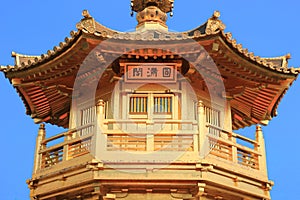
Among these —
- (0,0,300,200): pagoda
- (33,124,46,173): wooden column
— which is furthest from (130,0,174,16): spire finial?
(33,124,46,173): wooden column

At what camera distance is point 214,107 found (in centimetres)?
1802

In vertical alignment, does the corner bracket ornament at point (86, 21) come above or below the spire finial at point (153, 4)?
below

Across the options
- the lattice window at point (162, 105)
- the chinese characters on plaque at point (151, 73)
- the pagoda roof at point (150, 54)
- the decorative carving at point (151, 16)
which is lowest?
the lattice window at point (162, 105)

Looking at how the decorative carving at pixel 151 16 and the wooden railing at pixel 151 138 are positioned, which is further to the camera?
the decorative carving at pixel 151 16

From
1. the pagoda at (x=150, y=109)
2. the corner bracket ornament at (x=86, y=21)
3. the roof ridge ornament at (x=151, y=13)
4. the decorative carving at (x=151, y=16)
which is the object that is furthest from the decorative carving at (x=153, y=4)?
the corner bracket ornament at (x=86, y=21)

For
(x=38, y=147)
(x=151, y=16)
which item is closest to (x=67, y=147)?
(x=38, y=147)

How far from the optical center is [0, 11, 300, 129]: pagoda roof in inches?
632

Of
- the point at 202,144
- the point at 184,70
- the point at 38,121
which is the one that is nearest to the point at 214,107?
the point at 184,70

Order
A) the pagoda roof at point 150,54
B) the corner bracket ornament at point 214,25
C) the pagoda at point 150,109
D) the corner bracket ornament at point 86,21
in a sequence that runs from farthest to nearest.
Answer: the corner bracket ornament at point 86,21, the pagoda roof at point 150,54, the corner bracket ornament at point 214,25, the pagoda at point 150,109

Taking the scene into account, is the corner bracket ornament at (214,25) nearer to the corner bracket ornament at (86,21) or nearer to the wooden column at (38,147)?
the corner bracket ornament at (86,21)

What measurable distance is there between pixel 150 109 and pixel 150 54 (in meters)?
1.38

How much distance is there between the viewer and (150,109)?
16859mm

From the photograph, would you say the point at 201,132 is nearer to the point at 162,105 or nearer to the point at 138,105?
the point at 162,105

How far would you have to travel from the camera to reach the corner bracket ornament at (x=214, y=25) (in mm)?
15817
